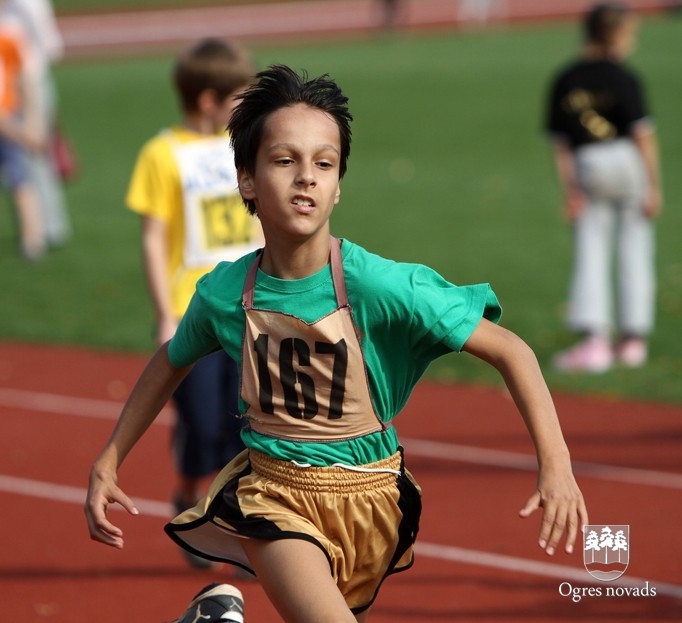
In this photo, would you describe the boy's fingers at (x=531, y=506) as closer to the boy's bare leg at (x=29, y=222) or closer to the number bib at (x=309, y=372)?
the number bib at (x=309, y=372)

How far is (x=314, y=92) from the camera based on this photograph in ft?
12.7

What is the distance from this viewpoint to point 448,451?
27.2ft

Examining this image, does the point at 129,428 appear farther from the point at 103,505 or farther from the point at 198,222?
the point at 198,222

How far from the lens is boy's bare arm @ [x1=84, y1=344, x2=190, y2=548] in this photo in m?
4.06

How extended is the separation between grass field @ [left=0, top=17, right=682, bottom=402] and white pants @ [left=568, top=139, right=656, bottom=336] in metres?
0.46

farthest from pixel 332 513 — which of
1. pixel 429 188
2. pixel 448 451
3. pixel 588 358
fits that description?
pixel 429 188

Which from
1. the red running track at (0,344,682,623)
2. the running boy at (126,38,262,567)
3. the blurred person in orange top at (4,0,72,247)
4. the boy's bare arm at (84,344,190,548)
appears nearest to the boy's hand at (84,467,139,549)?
the boy's bare arm at (84,344,190,548)

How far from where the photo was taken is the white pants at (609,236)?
10039 mm

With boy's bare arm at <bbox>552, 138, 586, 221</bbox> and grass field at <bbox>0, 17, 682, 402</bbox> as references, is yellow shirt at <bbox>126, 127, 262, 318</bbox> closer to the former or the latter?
grass field at <bbox>0, 17, 682, 402</bbox>

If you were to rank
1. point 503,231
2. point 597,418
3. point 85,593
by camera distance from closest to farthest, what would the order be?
point 85,593 < point 597,418 < point 503,231

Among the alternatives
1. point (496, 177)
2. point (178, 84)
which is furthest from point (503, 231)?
point (178, 84)

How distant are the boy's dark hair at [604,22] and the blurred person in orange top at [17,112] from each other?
623cm

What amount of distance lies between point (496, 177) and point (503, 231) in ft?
14.3

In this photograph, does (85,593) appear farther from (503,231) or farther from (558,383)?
(503,231)
